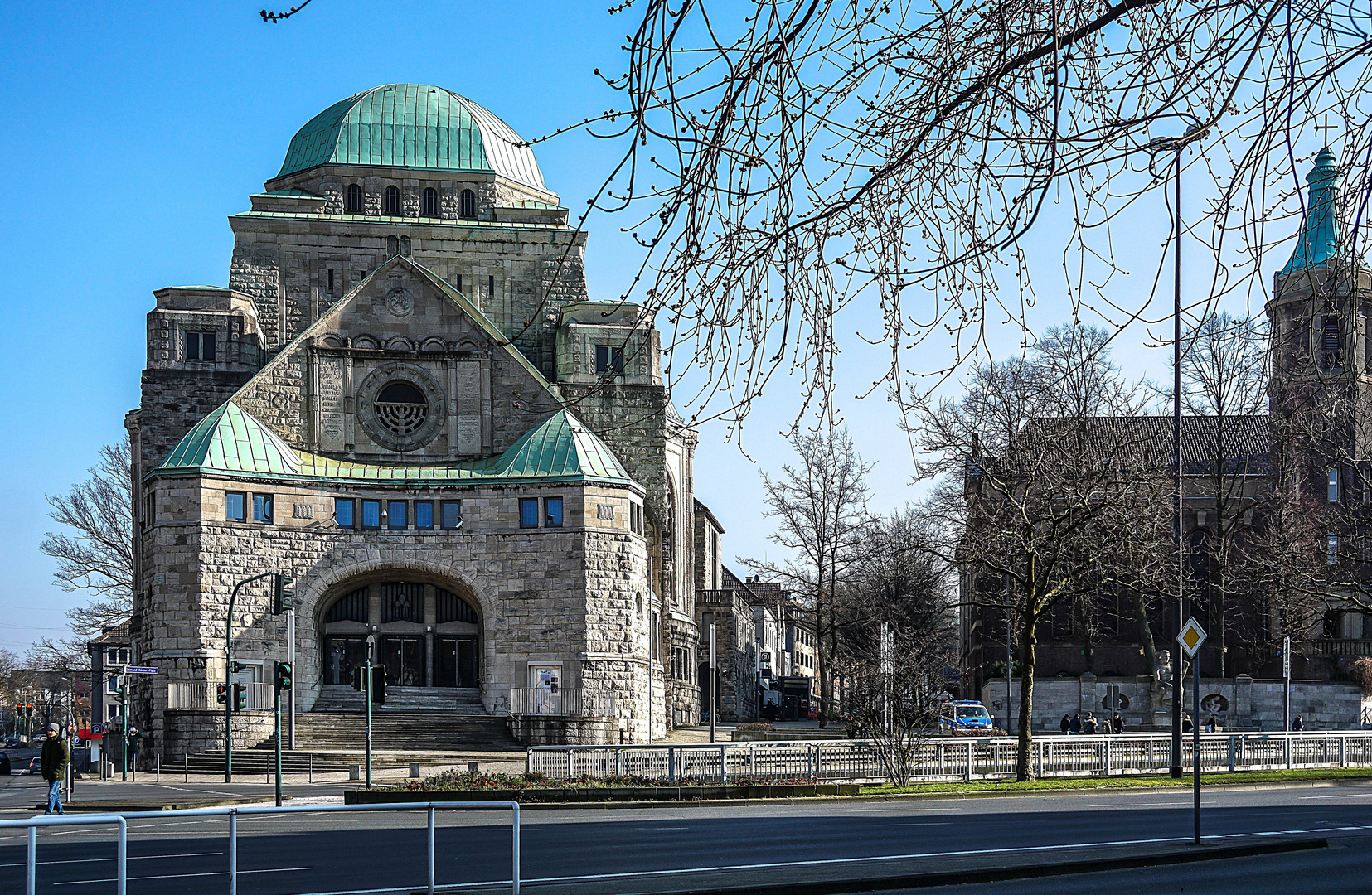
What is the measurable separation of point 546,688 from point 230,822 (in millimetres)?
36112

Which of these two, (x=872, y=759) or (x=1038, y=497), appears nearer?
(x=872, y=759)

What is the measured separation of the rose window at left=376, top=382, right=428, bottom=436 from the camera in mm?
52938

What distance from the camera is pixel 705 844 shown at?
61.6ft

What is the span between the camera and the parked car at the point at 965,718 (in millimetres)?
52094

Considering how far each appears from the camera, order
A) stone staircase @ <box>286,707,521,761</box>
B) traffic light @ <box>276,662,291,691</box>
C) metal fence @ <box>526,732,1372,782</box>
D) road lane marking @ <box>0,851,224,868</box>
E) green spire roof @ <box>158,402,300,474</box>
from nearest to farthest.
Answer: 1. road lane marking @ <box>0,851,224,868</box>
2. metal fence @ <box>526,732,1372,782</box>
3. traffic light @ <box>276,662,291,691</box>
4. stone staircase @ <box>286,707,521,761</box>
5. green spire roof @ <box>158,402,300,474</box>

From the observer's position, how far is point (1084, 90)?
5.50 metres

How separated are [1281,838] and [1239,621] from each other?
4758cm

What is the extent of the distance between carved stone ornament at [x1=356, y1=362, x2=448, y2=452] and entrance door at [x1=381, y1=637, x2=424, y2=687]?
6698 millimetres

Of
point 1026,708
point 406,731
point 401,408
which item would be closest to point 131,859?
point 1026,708

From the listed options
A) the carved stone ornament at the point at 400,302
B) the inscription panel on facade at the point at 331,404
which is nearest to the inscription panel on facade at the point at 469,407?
the carved stone ornament at the point at 400,302

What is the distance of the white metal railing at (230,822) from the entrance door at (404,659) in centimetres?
3779

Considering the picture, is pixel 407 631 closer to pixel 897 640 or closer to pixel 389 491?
pixel 389 491

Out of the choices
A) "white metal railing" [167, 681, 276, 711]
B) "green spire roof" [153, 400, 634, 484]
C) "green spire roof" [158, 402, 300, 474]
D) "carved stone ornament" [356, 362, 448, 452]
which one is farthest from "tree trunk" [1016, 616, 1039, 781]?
"carved stone ornament" [356, 362, 448, 452]

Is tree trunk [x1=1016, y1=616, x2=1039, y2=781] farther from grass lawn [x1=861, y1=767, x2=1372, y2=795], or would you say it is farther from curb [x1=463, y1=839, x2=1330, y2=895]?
curb [x1=463, y1=839, x2=1330, y2=895]
